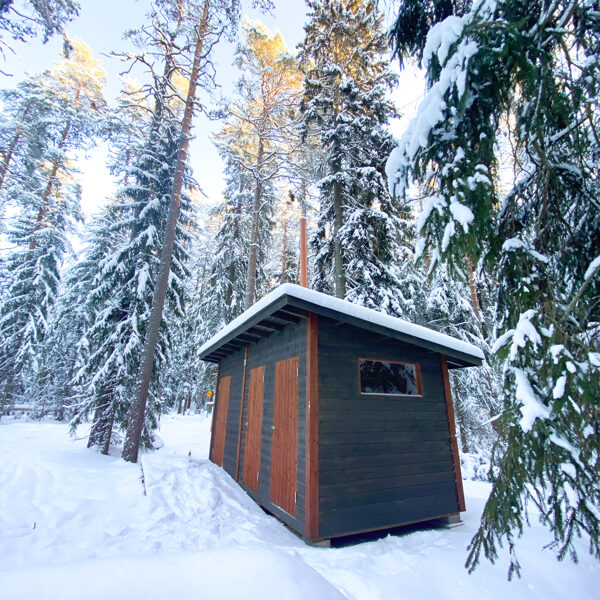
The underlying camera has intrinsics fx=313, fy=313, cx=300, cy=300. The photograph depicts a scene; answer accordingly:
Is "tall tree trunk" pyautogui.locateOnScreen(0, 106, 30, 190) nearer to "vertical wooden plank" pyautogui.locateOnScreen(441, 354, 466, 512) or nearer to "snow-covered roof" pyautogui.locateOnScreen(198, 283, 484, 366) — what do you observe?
Answer: "snow-covered roof" pyautogui.locateOnScreen(198, 283, 484, 366)

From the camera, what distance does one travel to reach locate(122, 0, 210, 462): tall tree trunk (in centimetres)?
766

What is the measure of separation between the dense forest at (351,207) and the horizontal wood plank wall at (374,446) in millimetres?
1178

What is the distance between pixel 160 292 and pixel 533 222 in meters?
7.89

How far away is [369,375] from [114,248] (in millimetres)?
10205

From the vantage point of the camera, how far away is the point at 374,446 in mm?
4758

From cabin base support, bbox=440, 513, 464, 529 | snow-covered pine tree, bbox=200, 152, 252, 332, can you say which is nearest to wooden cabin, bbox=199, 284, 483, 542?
cabin base support, bbox=440, 513, 464, 529

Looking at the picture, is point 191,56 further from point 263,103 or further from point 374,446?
point 374,446

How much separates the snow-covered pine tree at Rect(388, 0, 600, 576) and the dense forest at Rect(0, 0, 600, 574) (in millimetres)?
15

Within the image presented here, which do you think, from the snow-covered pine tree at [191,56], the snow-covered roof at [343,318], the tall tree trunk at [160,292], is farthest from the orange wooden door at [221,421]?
the snow-covered roof at [343,318]

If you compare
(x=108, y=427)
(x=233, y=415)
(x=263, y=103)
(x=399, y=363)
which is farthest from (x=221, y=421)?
(x=263, y=103)

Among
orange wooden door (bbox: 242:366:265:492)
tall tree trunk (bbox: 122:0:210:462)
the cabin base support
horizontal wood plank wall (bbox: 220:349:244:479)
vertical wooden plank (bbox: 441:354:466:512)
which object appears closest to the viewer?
the cabin base support

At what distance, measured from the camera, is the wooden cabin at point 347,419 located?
14.2ft

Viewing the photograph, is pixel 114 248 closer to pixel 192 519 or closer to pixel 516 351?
pixel 192 519

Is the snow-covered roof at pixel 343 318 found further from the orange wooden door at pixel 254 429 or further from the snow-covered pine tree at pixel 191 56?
the snow-covered pine tree at pixel 191 56
